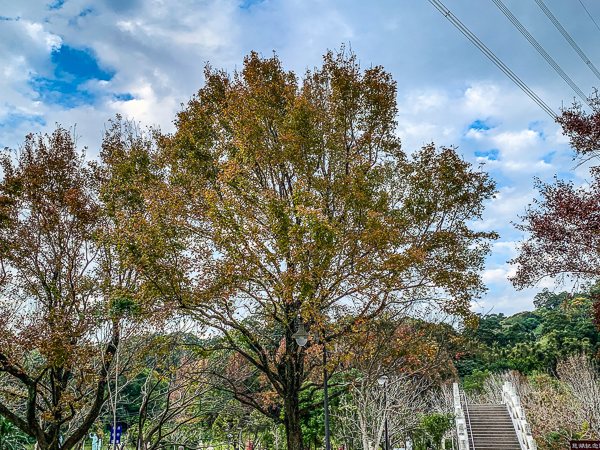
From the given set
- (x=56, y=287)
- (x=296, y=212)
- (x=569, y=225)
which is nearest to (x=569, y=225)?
(x=569, y=225)

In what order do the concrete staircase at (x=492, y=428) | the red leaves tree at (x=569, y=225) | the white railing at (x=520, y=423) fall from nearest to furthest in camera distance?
the red leaves tree at (x=569, y=225) → the white railing at (x=520, y=423) → the concrete staircase at (x=492, y=428)

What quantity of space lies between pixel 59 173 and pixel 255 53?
21.6 feet

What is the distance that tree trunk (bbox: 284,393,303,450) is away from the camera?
34.1 ft

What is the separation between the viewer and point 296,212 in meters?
9.43

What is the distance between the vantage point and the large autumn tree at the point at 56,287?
9.20m

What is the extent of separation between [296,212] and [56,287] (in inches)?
263

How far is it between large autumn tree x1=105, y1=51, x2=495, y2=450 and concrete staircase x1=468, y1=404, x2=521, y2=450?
12462mm

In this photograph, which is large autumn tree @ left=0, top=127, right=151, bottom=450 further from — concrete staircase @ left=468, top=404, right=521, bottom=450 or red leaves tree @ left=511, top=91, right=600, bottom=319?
concrete staircase @ left=468, top=404, right=521, bottom=450

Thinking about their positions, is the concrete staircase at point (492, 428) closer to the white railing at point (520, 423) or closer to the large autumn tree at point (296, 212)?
the white railing at point (520, 423)

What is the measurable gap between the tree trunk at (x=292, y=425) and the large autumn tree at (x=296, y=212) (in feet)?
0.10

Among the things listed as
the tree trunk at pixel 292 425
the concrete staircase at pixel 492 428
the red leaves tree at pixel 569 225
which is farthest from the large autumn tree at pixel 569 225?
the concrete staircase at pixel 492 428


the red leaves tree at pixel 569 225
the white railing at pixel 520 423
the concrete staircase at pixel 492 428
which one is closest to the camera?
the red leaves tree at pixel 569 225

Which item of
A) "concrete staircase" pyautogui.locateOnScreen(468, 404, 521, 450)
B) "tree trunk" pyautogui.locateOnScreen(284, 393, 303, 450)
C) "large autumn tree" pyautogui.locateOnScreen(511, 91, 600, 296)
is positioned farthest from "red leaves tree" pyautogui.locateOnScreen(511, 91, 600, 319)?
"concrete staircase" pyautogui.locateOnScreen(468, 404, 521, 450)

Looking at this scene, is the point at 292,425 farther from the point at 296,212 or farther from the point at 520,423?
the point at 520,423
